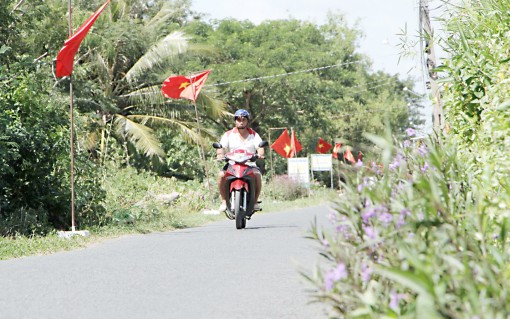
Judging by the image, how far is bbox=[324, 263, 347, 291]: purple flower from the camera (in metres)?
4.12

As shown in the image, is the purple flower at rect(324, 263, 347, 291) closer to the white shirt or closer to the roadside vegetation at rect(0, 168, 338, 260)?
the roadside vegetation at rect(0, 168, 338, 260)

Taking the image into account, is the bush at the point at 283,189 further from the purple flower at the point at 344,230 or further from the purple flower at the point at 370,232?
the purple flower at the point at 370,232

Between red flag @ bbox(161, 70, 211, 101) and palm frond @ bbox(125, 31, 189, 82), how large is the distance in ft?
23.3

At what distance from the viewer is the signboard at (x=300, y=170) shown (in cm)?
4412

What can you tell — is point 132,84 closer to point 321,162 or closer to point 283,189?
point 283,189

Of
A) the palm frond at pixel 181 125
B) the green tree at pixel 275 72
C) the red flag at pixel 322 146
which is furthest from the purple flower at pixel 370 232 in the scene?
the red flag at pixel 322 146

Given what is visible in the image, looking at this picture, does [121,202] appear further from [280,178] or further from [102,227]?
[280,178]

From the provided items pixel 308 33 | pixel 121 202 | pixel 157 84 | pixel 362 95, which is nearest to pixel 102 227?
pixel 121 202

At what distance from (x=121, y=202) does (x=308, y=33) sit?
123ft

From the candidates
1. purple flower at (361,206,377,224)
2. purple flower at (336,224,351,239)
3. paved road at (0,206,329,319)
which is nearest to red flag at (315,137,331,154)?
paved road at (0,206,329,319)

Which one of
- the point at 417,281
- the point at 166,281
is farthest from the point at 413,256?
the point at 166,281

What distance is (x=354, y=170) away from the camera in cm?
570

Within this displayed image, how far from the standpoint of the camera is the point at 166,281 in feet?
28.2

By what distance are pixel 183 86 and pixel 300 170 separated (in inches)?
699
